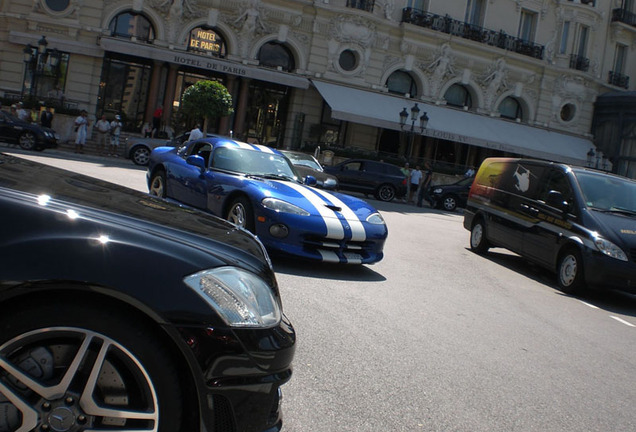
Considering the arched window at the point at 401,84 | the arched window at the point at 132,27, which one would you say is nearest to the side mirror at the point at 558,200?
the arched window at the point at 132,27

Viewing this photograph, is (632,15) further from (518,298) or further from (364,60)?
(518,298)

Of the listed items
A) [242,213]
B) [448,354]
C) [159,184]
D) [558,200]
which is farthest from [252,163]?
[558,200]

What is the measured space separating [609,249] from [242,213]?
4969 mm

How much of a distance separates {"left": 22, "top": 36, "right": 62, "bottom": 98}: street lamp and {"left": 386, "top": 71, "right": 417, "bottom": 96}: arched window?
16.8 m

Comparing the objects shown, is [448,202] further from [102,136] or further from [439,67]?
[102,136]

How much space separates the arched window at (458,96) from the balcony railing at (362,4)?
6.92 meters

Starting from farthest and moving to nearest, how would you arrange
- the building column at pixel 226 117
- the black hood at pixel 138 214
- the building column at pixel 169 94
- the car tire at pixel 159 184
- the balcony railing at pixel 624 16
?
the balcony railing at pixel 624 16 → the building column at pixel 226 117 → the building column at pixel 169 94 → the car tire at pixel 159 184 → the black hood at pixel 138 214

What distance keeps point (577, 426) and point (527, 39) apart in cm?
3564

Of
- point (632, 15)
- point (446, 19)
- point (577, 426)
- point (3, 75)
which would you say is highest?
point (632, 15)

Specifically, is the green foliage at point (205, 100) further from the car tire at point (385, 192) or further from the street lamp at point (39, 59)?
the car tire at point (385, 192)

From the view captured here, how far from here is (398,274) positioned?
797cm

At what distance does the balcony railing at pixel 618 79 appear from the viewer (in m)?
37.7

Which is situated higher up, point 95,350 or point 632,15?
point 632,15

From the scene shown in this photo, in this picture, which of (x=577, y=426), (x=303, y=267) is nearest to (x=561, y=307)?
(x=303, y=267)
